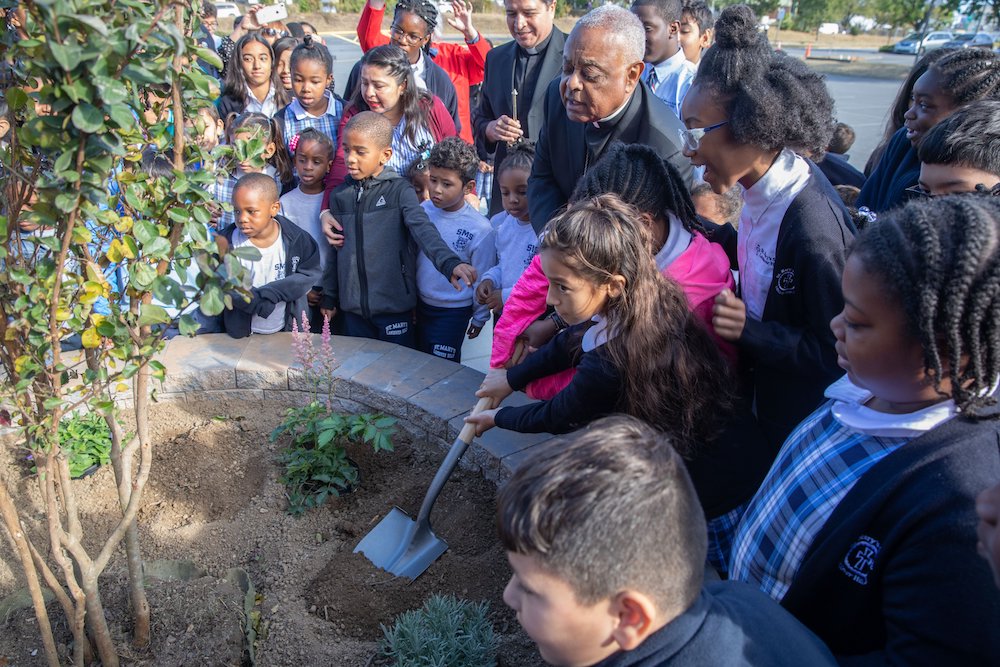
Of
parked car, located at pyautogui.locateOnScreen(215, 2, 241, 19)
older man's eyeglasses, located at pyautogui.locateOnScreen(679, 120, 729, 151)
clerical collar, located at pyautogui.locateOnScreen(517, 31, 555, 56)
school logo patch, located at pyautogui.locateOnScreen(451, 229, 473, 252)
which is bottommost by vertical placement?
school logo patch, located at pyautogui.locateOnScreen(451, 229, 473, 252)

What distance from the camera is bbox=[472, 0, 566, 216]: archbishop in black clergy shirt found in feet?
14.2

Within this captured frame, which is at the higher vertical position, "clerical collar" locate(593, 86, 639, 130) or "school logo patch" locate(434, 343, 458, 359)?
"clerical collar" locate(593, 86, 639, 130)

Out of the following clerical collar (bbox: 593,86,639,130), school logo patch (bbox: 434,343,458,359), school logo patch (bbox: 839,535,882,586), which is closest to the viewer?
school logo patch (bbox: 839,535,882,586)

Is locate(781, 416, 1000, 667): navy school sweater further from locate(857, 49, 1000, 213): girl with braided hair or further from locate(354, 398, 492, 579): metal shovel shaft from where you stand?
locate(857, 49, 1000, 213): girl with braided hair

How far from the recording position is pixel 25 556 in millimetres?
1845

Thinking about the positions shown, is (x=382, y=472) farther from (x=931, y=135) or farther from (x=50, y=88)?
(x=931, y=135)

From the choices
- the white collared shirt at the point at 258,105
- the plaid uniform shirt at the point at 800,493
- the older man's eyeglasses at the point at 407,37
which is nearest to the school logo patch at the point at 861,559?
the plaid uniform shirt at the point at 800,493

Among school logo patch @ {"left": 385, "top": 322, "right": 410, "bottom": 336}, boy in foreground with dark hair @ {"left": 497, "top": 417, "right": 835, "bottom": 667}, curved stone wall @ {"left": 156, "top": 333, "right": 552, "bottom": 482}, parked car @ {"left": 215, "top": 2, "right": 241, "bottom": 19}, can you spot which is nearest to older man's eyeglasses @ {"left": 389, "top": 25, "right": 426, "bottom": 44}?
school logo patch @ {"left": 385, "top": 322, "right": 410, "bottom": 336}

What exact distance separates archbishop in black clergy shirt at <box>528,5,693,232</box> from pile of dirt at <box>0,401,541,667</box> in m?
1.30

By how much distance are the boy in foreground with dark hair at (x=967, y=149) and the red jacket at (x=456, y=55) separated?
14.3ft

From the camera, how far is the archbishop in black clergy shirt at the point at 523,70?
14.2 ft

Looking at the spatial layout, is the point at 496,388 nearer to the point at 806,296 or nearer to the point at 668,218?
the point at 668,218

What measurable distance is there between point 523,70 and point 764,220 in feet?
8.99

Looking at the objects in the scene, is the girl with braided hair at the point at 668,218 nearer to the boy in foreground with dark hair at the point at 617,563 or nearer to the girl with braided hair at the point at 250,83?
the boy in foreground with dark hair at the point at 617,563
